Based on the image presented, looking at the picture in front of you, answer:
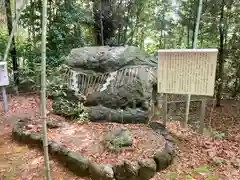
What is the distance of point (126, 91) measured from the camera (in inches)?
195

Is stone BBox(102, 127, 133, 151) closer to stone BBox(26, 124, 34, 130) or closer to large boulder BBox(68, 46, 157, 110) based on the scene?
large boulder BBox(68, 46, 157, 110)

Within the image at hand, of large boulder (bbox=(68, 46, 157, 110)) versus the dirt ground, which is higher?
large boulder (bbox=(68, 46, 157, 110))

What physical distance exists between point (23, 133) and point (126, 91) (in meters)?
1.96

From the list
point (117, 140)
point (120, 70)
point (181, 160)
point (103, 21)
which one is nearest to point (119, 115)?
point (120, 70)

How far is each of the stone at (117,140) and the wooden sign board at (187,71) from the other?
116 cm

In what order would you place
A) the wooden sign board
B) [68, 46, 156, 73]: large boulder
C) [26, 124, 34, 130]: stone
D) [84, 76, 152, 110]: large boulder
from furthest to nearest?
[68, 46, 156, 73]: large boulder → [84, 76, 152, 110]: large boulder → [26, 124, 34, 130]: stone → the wooden sign board

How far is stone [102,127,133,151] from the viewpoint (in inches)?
143

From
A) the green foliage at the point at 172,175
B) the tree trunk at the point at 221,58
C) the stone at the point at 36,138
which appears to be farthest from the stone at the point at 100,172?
the tree trunk at the point at 221,58

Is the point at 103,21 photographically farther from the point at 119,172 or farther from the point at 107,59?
the point at 119,172

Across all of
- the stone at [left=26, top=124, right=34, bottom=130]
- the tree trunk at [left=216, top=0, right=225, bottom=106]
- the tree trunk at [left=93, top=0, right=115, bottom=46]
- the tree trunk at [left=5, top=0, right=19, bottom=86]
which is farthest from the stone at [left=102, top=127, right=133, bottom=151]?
the tree trunk at [left=93, top=0, right=115, bottom=46]

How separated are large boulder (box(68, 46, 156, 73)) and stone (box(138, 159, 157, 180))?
2.37 m

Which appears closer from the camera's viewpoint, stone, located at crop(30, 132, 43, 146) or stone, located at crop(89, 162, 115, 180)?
stone, located at crop(89, 162, 115, 180)

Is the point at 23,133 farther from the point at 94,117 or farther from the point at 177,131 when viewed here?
the point at 177,131

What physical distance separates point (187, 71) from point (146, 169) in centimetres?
182
